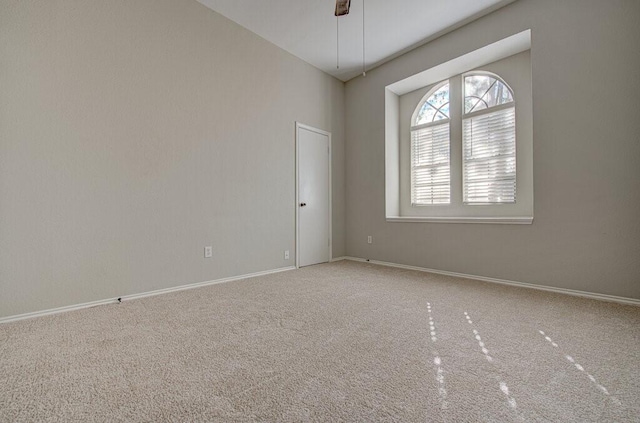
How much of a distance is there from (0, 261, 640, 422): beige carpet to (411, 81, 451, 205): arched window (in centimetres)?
194

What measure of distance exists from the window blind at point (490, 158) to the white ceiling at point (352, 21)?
121 cm

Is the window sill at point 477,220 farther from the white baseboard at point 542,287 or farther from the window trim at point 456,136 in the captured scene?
the white baseboard at point 542,287

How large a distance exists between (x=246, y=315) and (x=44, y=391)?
113 centimetres

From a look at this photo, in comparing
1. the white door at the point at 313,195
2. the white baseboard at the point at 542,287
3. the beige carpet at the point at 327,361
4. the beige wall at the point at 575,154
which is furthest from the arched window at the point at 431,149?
the beige carpet at the point at 327,361

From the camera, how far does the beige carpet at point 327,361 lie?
3.67 feet

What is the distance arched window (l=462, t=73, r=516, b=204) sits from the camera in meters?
3.44

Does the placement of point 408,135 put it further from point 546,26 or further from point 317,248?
point 317,248

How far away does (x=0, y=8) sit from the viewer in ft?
A: 6.70

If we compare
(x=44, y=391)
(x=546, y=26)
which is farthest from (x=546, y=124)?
(x=44, y=391)

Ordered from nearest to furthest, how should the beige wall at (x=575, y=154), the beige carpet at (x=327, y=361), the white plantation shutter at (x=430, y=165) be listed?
1. the beige carpet at (x=327, y=361)
2. the beige wall at (x=575, y=154)
3. the white plantation shutter at (x=430, y=165)

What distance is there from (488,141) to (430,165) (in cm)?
80

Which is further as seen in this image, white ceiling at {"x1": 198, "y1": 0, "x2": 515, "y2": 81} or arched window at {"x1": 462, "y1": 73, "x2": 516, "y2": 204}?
arched window at {"x1": 462, "y1": 73, "x2": 516, "y2": 204}

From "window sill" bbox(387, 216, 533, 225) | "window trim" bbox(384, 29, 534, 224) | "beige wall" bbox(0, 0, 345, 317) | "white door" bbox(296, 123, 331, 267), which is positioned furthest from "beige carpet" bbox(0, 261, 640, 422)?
"white door" bbox(296, 123, 331, 267)

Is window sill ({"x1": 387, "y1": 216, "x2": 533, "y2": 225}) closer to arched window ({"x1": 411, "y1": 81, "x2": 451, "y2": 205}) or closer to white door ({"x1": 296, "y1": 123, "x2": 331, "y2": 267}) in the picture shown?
arched window ({"x1": 411, "y1": 81, "x2": 451, "y2": 205})
